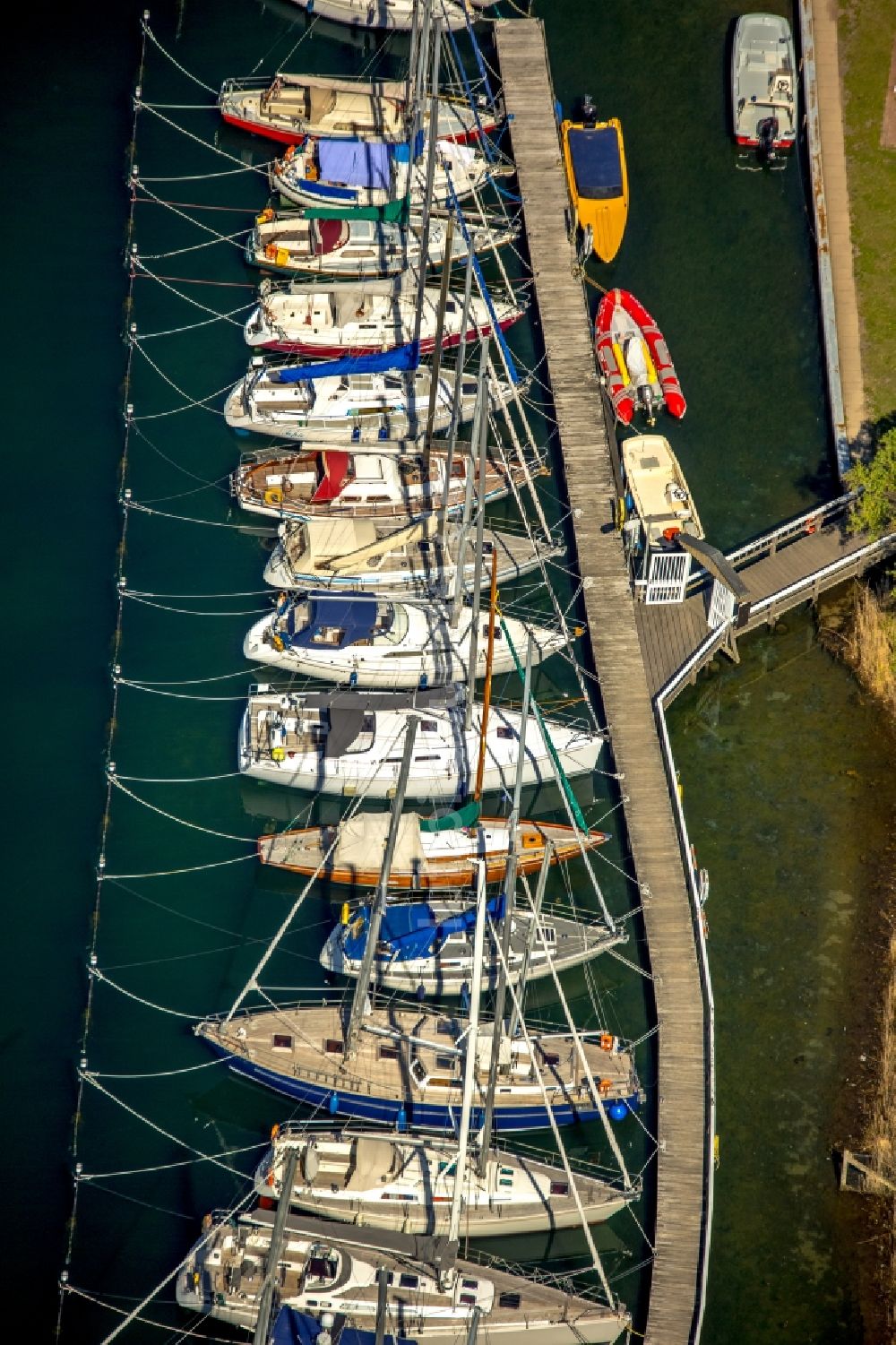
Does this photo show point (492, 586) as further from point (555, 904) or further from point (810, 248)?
point (810, 248)

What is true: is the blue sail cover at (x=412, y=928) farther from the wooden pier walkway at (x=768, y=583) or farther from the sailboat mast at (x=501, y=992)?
the wooden pier walkway at (x=768, y=583)

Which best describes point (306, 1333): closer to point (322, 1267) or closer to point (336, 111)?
point (322, 1267)

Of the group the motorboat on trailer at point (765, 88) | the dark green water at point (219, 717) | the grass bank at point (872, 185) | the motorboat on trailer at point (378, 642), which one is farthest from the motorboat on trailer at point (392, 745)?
the motorboat on trailer at point (765, 88)

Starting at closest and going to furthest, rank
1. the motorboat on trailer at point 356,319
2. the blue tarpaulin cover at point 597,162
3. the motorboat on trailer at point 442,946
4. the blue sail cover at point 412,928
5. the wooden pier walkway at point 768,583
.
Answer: the motorboat on trailer at point 442,946
the blue sail cover at point 412,928
the wooden pier walkway at point 768,583
the motorboat on trailer at point 356,319
the blue tarpaulin cover at point 597,162

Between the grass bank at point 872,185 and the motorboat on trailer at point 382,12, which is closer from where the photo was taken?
the grass bank at point 872,185

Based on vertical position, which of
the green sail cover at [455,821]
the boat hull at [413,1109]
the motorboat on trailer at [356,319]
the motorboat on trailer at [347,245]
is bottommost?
the boat hull at [413,1109]

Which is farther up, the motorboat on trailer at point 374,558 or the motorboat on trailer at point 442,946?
the motorboat on trailer at point 374,558

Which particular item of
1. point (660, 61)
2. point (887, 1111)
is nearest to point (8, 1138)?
point (887, 1111)
